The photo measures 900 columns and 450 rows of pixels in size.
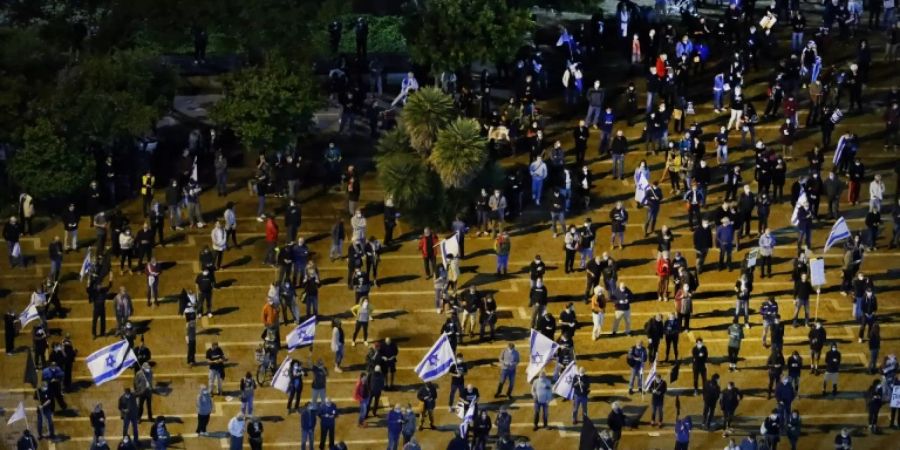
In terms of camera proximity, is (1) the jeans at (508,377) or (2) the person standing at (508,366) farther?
(1) the jeans at (508,377)

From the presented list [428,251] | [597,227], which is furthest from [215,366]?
[597,227]

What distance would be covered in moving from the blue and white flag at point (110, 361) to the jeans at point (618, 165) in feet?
59.7

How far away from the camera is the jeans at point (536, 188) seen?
237 feet

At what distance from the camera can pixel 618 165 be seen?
241 ft

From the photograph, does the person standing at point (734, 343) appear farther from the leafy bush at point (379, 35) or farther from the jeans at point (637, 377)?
the leafy bush at point (379, 35)

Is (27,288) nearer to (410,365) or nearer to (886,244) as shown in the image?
(410,365)

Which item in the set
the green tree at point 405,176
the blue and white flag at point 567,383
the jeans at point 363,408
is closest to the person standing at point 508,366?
the blue and white flag at point 567,383

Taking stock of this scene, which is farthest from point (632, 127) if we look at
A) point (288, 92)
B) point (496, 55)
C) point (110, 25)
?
point (110, 25)

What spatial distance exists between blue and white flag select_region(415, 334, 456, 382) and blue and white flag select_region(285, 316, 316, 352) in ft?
11.0

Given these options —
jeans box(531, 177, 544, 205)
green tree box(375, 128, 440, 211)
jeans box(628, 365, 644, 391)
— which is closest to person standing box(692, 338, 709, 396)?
jeans box(628, 365, 644, 391)

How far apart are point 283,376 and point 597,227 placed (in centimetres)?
1331

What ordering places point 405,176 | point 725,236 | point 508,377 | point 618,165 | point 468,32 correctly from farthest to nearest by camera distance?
point 468,32
point 618,165
point 405,176
point 725,236
point 508,377

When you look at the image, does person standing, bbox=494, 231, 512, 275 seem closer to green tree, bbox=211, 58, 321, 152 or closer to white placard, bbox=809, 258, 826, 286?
green tree, bbox=211, 58, 321, 152

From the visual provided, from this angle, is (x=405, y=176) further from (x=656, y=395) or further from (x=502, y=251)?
(x=656, y=395)
